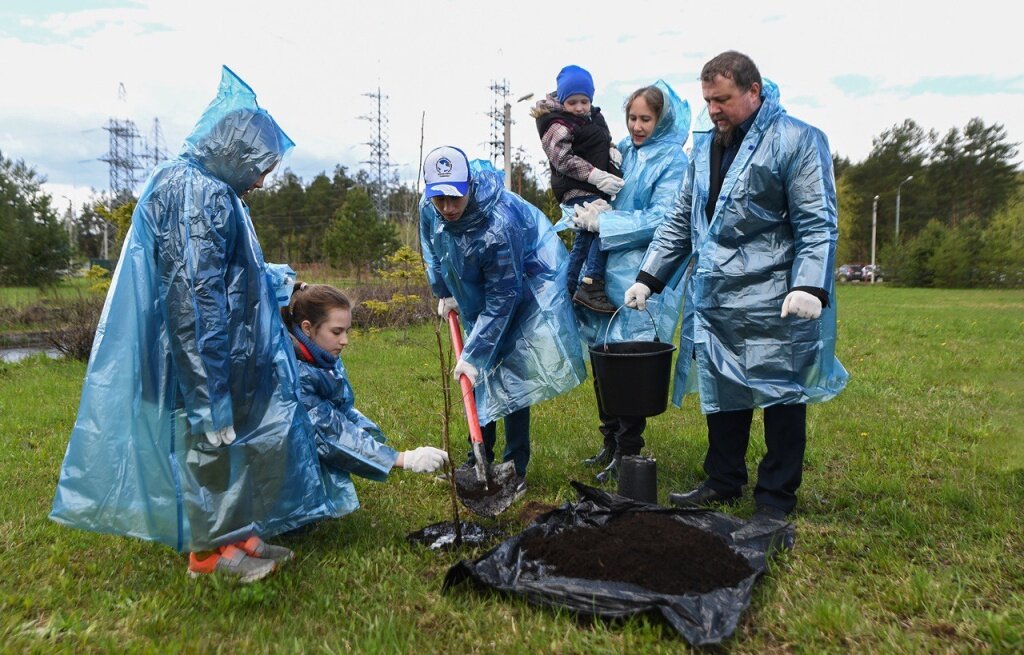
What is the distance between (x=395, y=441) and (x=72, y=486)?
2370 millimetres

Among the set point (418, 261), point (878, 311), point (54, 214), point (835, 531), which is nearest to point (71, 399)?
point (418, 261)

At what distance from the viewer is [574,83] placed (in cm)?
400

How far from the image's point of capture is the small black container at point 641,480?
10.8 ft

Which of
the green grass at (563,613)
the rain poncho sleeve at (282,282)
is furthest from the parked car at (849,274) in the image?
the rain poncho sleeve at (282,282)

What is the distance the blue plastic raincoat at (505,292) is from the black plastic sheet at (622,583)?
703 mm

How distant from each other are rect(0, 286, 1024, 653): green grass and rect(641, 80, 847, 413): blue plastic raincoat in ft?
2.21

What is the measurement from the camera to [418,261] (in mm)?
11008

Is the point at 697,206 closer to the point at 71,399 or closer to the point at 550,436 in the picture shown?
the point at 550,436

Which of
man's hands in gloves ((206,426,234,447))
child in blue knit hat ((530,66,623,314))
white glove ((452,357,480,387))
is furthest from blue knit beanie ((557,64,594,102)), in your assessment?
man's hands in gloves ((206,426,234,447))

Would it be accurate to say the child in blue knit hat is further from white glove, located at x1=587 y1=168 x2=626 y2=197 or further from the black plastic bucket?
the black plastic bucket

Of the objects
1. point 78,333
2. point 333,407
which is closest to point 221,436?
point 333,407

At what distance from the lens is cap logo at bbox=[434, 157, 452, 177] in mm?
3152

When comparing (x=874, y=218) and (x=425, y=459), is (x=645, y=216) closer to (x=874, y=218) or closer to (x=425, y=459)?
(x=425, y=459)

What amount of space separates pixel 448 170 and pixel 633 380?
130 centimetres
